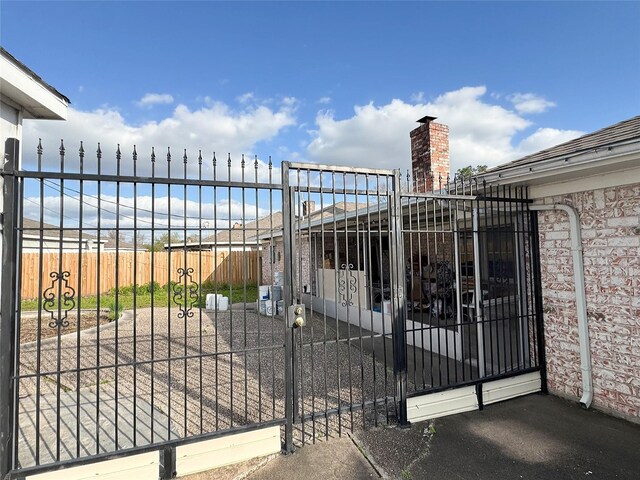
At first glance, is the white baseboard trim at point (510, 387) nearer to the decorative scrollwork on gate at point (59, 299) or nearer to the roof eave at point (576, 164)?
the roof eave at point (576, 164)

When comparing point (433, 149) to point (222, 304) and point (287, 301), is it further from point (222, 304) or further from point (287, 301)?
point (222, 304)

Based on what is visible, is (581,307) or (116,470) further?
(581,307)

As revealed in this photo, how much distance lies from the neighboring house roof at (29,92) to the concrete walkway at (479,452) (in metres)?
3.49

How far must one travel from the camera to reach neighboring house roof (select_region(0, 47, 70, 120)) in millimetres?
2555

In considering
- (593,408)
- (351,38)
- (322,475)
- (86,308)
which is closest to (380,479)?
(322,475)

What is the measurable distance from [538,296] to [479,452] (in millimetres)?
2297

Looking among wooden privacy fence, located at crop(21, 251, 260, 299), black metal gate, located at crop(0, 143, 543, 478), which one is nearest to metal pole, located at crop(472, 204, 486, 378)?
black metal gate, located at crop(0, 143, 543, 478)

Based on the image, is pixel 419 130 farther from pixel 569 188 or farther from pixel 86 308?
pixel 86 308

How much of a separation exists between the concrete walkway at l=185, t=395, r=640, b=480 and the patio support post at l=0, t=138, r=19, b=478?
142 cm

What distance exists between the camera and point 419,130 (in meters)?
7.84

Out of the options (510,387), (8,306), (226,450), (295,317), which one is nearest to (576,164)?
(510,387)

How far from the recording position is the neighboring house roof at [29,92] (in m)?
2.55

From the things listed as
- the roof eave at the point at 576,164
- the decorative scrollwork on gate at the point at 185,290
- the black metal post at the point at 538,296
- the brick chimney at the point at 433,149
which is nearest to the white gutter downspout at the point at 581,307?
the black metal post at the point at 538,296

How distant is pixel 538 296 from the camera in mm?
4457
